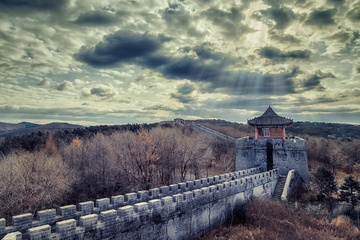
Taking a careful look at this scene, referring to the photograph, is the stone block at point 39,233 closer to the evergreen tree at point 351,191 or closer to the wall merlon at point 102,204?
the wall merlon at point 102,204

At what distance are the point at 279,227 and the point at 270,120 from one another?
15.1 m

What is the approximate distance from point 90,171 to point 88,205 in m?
19.5

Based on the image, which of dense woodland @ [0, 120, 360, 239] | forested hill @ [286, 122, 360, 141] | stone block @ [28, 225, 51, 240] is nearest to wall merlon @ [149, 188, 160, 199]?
stone block @ [28, 225, 51, 240]

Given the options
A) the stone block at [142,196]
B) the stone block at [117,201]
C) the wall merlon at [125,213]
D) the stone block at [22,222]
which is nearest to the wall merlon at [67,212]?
the stone block at [22,222]

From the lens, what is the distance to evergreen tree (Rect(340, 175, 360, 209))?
58.4ft

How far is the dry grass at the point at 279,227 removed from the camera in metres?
10.5

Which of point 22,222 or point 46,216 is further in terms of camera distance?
point 46,216

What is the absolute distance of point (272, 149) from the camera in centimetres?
2338

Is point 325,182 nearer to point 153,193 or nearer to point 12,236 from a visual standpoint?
point 153,193

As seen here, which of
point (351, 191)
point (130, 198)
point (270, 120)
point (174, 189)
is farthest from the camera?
point (270, 120)

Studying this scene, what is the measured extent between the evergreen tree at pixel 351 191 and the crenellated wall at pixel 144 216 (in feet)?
35.4

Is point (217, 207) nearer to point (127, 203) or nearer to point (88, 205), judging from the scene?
point (127, 203)

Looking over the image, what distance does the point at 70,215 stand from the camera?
828 centimetres

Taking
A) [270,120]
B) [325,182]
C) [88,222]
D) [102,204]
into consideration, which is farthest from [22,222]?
[270,120]
